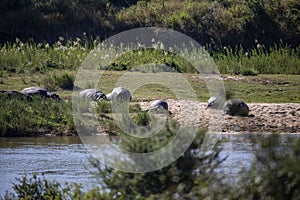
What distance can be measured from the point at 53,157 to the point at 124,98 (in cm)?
465

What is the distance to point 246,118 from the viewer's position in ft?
54.3

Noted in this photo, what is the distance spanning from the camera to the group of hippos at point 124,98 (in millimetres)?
16594

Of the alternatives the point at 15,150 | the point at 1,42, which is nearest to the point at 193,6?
the point at 1,42

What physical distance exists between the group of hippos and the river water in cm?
142

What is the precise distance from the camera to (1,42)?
25750mm

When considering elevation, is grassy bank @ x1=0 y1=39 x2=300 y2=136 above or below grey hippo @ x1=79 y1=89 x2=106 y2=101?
below

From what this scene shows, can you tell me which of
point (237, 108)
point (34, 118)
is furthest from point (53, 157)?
point (237, 108)

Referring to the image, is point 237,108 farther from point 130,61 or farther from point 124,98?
point 130,61

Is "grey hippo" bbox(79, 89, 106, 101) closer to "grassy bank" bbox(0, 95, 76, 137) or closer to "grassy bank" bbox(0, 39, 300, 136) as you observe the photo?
"grassy bank" bbox(0, 39, 300, 136)

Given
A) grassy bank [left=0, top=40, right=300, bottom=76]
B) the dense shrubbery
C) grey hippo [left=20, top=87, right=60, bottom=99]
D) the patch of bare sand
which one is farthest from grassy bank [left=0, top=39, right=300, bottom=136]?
the dense shrubbery

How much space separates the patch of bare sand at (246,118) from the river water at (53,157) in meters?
0.93

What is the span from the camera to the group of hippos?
16.6 metres

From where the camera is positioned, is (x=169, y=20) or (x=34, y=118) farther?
(x=169, y=20)

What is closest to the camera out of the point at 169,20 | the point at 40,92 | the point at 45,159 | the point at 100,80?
the point at 45,159
